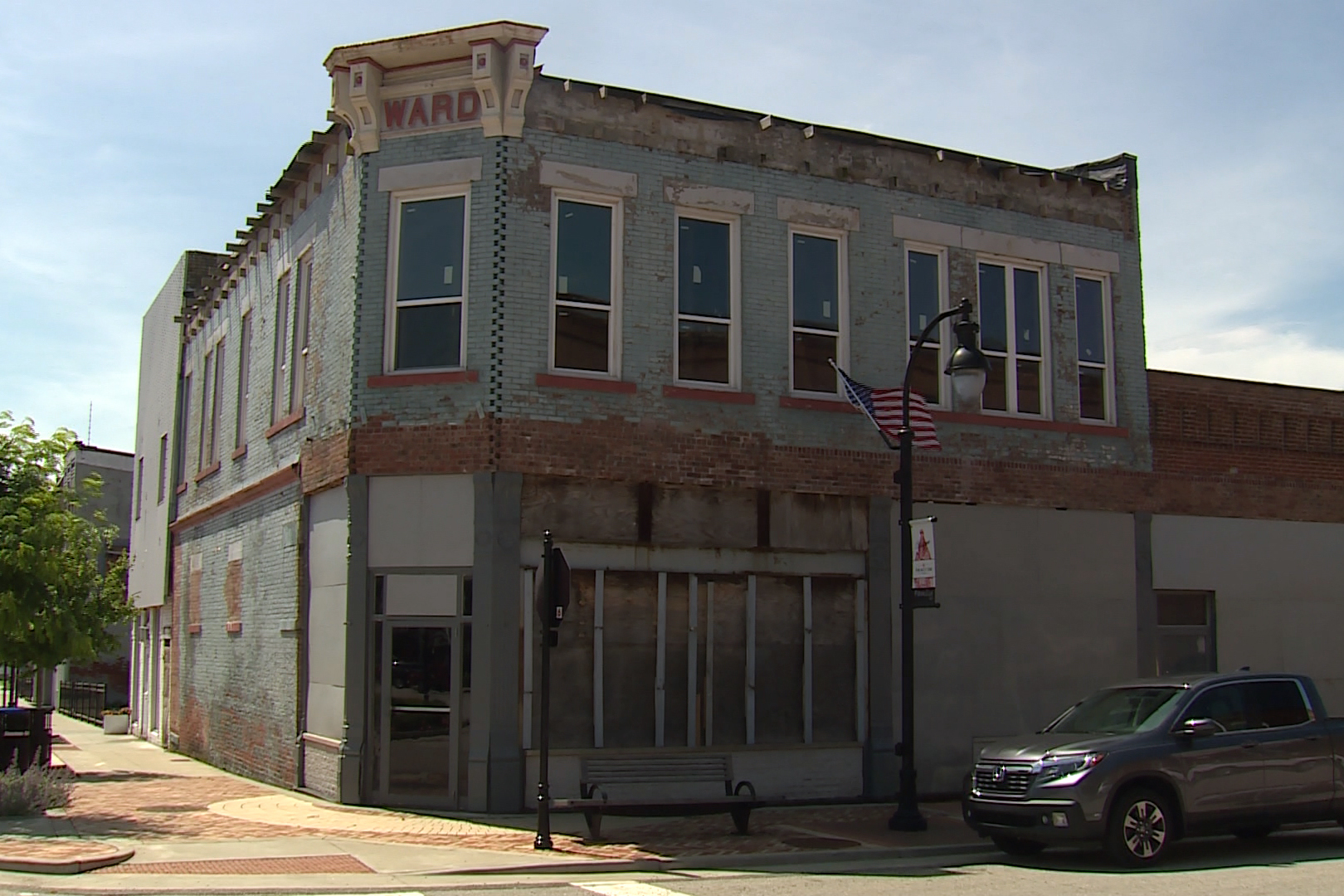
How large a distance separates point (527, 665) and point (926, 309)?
24.3 ft

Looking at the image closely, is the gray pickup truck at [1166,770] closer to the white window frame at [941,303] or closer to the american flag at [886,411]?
the american flag at [886,411]

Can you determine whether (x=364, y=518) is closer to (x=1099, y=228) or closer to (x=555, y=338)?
(x=555, y=338)

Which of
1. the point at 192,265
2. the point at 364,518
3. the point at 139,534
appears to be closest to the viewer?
the point at 364,518

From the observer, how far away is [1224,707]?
12539 millimetres

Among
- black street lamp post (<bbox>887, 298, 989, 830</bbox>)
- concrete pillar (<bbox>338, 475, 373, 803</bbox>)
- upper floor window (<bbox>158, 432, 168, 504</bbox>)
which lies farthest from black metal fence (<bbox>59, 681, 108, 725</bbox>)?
black street lamp post (<bbox>887, 298, 989, 830</bbox>)

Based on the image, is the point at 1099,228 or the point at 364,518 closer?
the point at 364,518

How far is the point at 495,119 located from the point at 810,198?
4320 millimetres

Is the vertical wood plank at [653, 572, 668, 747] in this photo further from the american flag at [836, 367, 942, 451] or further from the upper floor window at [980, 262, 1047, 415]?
the upper floor window at [980, 262, 1047, 415]

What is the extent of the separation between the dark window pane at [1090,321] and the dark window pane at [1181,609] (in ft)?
11.7

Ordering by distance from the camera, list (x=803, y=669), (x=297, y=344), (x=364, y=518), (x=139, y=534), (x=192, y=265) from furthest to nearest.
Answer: (x=139, y=534) → (x=192, y=265) → (x=297, y=344) → (x=803, y=669) → (x=364, y=518)

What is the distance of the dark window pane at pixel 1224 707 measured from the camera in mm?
12414

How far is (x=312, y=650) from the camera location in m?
16.3

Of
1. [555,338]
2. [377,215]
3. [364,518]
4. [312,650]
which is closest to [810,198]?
[555,338]

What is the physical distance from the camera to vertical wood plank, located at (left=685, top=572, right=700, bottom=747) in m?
15.5
